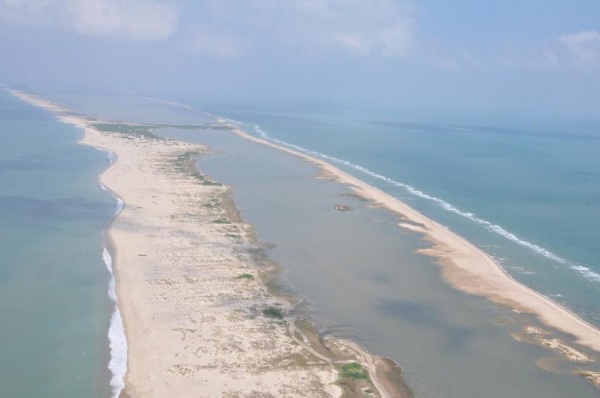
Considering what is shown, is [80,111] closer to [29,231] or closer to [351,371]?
[29,231]

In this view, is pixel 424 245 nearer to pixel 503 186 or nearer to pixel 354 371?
pixel 354 371

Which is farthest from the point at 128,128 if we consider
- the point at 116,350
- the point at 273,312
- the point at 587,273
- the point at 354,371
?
the point at 354,371

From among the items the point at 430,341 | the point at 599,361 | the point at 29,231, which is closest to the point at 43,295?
the point at 29,231

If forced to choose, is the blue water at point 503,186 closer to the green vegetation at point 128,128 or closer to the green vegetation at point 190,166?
the green vegetation at point 190,166

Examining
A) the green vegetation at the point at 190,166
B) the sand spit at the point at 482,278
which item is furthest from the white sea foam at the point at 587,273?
the green vegetation at the point at 190,166

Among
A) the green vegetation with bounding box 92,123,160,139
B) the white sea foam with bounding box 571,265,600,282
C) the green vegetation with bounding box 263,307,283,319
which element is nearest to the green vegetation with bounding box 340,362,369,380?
the green vegetation with bounding box 263,307,283,319

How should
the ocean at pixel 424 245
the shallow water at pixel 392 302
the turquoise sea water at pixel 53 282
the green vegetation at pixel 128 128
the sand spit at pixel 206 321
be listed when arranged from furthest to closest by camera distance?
the green vegetation at pixel 128 128
the ocean at pixel 424 245
the shallow water at pixel 392 302
the turquoise sea water at pixel 53 282
the sand spit at pixel 206 321

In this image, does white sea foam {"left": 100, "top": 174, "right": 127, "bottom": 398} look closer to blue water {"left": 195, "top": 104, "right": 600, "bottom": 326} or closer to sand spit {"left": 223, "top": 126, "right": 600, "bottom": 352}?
sand spit {"left": 223, "top": 126, "right": 600, "bottom": 352}
